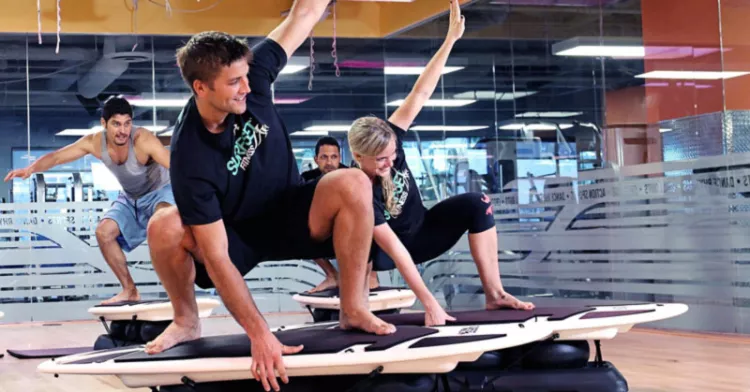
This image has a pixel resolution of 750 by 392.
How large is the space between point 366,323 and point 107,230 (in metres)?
3.05

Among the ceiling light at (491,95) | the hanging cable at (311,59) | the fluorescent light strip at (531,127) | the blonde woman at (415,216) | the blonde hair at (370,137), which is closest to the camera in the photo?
the blonde woman at (415,216)

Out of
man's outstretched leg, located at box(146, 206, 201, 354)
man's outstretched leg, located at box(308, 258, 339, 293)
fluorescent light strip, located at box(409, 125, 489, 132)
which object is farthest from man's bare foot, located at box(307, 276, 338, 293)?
Answer: man's outstretched leg, located at box(146, 206, 201, 354)

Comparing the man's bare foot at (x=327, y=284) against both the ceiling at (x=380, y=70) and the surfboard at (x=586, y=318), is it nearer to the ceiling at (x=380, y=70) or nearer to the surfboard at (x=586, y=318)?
the ceiling at (x=380, y=70)

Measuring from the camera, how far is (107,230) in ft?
18.4

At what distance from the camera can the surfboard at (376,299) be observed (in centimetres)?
526

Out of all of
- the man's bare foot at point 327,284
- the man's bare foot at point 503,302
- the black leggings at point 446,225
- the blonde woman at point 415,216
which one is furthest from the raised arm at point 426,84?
the man's bare foot at point 327,284

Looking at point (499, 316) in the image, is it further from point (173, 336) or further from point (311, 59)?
point (311, 59)

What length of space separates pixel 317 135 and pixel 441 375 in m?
6.75

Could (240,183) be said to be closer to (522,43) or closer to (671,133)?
(671,133)

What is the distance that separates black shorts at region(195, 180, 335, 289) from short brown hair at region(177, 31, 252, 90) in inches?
18.4

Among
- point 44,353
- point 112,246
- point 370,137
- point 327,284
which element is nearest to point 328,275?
point 327,284

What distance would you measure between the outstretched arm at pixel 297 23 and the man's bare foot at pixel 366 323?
0.85m

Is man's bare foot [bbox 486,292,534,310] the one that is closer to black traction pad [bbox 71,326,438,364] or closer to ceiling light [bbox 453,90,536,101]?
black traction pad [bbox 71,326,438,364]

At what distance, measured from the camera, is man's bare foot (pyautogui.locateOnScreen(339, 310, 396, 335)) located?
9.41ft
